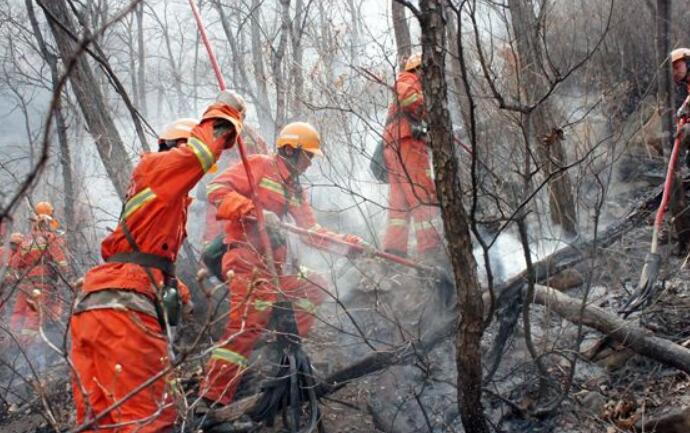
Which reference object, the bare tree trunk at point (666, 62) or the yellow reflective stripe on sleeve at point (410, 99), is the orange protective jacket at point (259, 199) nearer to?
the yellow reflective stripe on sleeve at point (410, 99)

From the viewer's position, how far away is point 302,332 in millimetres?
4793

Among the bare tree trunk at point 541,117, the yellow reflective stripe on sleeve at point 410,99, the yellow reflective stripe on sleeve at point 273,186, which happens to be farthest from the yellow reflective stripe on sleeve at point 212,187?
the bare tree trunk at point 541,117

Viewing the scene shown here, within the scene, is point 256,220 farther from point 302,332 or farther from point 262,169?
point 302,332

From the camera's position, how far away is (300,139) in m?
5.20

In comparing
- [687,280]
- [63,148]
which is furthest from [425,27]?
[63,148]

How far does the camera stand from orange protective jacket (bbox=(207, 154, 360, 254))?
14.9 feet

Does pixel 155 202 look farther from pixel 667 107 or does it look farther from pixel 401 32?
pixel 401 32

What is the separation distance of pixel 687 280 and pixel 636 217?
47.4 inches

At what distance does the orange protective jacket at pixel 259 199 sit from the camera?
455cm

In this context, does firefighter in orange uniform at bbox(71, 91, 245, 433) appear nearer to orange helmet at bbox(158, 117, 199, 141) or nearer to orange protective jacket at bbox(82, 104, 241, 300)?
orange protective jacket at bbox(82, 104, 241, 300)

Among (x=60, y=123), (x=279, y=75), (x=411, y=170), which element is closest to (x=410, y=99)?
(x=411, y=170)

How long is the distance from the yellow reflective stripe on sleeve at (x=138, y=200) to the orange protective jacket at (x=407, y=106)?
2691 mm

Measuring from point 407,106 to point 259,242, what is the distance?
214cm

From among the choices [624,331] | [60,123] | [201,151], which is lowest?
[624,331]
